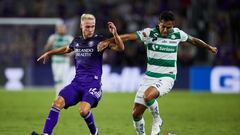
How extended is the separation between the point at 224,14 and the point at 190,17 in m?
1.45

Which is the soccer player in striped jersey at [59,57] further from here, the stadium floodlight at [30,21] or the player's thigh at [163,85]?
the player's thigh at [163,85]

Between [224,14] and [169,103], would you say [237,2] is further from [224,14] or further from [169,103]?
[169,103]

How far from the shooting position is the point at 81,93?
1107 centimetres

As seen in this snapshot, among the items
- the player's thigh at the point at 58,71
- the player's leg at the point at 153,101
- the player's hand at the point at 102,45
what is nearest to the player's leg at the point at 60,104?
the player's hand at the point at 102,45

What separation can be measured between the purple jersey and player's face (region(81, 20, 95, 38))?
0.29ft

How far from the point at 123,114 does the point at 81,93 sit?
252 inches

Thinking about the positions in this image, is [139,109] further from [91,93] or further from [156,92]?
[91,93]

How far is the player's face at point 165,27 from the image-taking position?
446 inches

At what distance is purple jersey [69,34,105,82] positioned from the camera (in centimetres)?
1112

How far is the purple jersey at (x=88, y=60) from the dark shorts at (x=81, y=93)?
111 mm

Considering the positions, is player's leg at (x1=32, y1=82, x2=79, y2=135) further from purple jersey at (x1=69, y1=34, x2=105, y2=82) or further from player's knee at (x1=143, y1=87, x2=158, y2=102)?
player's knee at (x1=143, y1=87, x2=158, y2=102)

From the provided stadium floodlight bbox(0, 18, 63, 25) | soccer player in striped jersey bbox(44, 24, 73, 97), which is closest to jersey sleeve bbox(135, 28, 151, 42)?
soccer player in striped jersey bbox(44, 24, 73, 97)

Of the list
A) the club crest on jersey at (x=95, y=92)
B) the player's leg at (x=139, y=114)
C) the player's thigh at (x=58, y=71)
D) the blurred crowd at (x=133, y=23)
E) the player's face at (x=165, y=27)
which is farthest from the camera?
the blurred crowd at (x=133, y=23)

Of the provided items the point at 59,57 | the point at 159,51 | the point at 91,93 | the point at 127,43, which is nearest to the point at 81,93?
the point at 91,93
